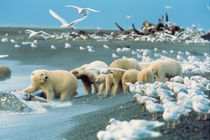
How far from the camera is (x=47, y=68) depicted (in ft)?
48.5

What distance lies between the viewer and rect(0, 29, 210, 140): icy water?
6.16 meters

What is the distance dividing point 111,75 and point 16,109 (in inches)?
86.6

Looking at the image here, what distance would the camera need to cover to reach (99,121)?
595 cm

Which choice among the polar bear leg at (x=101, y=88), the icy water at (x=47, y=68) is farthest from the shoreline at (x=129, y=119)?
the polar bear leg at (x=101, y=88)

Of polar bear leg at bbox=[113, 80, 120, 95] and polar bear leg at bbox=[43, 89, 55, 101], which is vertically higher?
polar bear leg at bbox=[113, 80, 120, 95]

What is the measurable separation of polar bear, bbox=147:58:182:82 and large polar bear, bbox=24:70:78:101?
1.75m

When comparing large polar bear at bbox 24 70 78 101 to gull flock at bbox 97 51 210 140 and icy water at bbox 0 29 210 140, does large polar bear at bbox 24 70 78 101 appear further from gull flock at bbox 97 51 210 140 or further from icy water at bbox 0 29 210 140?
gull flock at bbox 97 51 210 140

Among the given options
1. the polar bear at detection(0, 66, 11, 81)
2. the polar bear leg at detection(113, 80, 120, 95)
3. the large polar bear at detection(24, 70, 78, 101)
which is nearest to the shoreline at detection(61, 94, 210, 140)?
the polar bear leg at detection(113, 80, 120, 95)

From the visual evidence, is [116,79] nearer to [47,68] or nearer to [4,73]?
[4,73]

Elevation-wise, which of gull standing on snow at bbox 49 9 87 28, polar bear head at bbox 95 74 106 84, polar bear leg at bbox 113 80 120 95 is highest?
gull standing on snow at bbox 49 9 87 28

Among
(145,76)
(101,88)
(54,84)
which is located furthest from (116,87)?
(54,84)

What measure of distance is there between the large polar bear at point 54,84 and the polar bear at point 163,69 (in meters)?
1.75

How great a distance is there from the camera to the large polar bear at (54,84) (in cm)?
916

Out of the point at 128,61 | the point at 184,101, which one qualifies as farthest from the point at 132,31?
the point at 184,101
